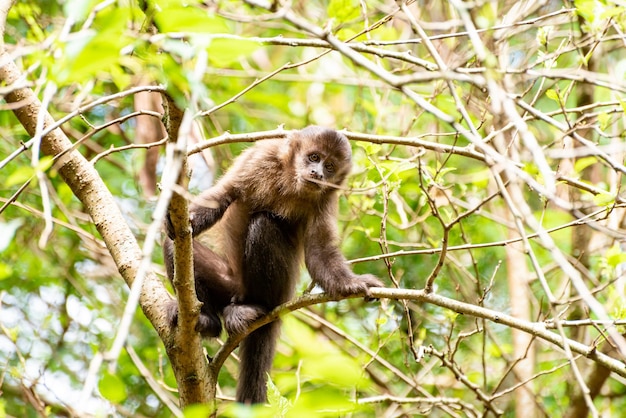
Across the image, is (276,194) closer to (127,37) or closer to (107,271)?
(107,271)

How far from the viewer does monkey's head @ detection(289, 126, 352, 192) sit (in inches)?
257

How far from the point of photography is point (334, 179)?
22.2 ft

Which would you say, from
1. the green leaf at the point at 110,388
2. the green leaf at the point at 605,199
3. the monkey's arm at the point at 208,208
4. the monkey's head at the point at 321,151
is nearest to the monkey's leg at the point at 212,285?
the monkey's arm at the point at 208,208

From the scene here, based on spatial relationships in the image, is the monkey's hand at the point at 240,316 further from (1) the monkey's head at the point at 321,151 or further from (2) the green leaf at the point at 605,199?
(2) the green leaf at the point at 605,199

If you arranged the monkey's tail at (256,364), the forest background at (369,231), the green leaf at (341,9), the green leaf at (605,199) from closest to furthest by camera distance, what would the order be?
the green leaf at (605,199)
the green leaf at (341,9)
the forest background at (369,231)
the monkey's tail at (256,364)

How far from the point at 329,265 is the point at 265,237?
0.61 metres

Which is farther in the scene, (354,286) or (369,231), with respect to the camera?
(369,231)

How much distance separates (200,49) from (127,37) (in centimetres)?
23

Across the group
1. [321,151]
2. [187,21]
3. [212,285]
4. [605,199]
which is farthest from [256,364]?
[187,21]

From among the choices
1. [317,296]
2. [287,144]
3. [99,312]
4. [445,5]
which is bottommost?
[99,312]

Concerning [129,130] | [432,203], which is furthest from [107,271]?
[432,203]

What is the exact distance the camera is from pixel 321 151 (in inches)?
258

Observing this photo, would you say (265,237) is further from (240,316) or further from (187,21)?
(187,21)

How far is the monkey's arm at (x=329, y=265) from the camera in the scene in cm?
522
